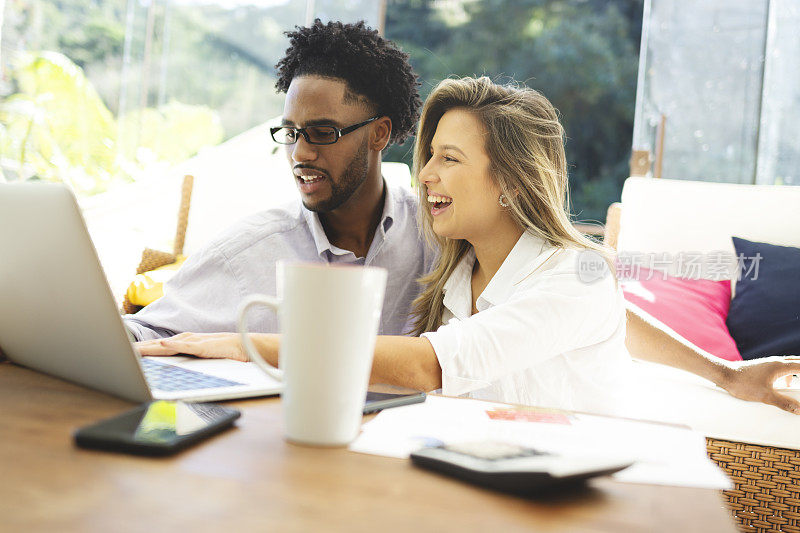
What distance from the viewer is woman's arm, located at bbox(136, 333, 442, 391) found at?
0.93m

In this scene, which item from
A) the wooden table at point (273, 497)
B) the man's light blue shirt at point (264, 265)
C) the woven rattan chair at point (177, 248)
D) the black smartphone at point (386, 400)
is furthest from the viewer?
the woven rattan chair at point (177, 248)

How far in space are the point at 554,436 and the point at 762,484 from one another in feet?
4.34

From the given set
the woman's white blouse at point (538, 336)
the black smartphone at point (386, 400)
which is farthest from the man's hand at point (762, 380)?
the black smartphone at point (386, 400)

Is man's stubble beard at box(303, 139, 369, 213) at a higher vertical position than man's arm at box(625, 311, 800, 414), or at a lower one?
higher

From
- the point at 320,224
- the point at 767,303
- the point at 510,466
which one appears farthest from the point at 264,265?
the point at 767,303

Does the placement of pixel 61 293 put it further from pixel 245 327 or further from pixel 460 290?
pixel 460 290

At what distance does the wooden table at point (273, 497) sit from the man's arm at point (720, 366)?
4.49 ft

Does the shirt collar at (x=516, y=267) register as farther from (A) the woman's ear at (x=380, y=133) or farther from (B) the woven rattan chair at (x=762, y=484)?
(B) the woven rattan chair at (x=762, y=484)

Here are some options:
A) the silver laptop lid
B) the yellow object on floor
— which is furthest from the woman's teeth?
the yellow object on floor

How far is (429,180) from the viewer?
151 cm

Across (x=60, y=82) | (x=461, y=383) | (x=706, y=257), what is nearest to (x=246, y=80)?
(x=60, y=82)

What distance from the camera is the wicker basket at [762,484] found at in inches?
66.6

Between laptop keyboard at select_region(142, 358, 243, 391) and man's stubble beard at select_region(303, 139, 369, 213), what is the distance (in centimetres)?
85

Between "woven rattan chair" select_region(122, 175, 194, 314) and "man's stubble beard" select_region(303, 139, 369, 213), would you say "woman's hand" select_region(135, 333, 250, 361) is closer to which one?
"man's stubble beard" select_region(303, 139, 369, 213)
